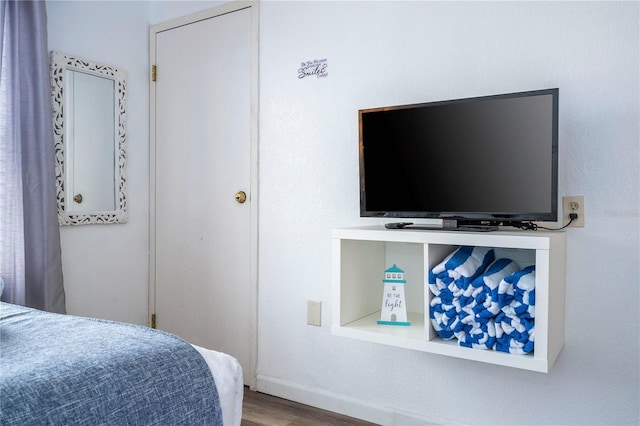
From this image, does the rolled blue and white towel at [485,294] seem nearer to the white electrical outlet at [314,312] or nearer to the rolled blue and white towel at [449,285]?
the rolled blue and white towel at [449,285]

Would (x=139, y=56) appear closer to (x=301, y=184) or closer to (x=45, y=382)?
(x=301, y=184)

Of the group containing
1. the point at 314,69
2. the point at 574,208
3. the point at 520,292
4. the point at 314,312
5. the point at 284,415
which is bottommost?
the point at 284,415

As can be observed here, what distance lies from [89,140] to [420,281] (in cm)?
186

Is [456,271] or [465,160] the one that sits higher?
[465,160]

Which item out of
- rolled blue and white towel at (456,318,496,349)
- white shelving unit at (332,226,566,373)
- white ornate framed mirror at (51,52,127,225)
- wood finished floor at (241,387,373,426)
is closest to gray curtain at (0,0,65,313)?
white ornate framed mirror at (51,52,127,225)

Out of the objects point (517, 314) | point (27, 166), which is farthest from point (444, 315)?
point (27, 166)

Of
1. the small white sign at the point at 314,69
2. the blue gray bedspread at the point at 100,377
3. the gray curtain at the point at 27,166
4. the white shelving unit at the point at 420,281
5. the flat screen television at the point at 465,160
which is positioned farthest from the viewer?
the small white sign at the point at 314,69

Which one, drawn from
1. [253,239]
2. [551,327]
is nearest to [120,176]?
[253,239]

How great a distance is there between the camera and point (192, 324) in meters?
2.82

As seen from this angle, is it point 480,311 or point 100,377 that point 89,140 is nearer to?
point 100,377

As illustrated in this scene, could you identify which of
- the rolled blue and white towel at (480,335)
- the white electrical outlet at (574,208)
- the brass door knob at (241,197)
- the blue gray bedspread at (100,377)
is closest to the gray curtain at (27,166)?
the brass door knob at (241,197)

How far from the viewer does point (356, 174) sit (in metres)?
2.23

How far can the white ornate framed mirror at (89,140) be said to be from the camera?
8.29ft

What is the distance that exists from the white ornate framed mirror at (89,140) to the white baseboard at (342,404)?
1257mm
